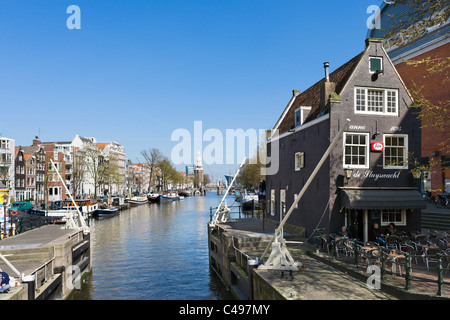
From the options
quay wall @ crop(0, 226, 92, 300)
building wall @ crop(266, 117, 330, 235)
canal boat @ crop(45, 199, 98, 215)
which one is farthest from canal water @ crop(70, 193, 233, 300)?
canal boat @ crop(45, 199, 98, 215)

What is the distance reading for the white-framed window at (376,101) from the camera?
64.5 ft

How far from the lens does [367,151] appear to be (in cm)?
1952

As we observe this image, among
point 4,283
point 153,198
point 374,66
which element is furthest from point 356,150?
point 153,198

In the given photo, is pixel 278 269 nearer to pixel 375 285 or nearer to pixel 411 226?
pixel 375 285

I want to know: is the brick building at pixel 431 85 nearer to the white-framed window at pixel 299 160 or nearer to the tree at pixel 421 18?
the white-framed window at pixel 299 160

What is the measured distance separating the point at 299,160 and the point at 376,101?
584 cm

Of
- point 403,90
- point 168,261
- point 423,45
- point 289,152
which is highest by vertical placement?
point 423,45

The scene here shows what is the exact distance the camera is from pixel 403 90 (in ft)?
65.7

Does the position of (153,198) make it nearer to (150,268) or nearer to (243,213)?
(243,213)

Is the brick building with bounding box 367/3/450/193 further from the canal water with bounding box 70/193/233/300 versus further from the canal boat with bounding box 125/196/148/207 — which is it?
the canal boat with bounding box 125/196/148/207

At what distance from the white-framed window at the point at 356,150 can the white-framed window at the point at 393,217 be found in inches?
110
